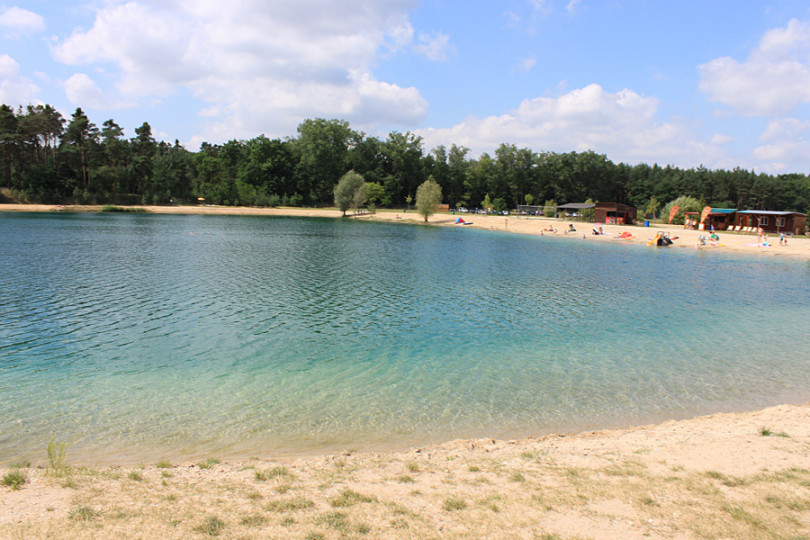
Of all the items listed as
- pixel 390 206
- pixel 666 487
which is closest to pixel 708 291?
pixel 666 487

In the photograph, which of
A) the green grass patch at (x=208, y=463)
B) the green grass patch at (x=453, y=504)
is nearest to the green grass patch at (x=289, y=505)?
the green grass patch at (x=453, y=504)

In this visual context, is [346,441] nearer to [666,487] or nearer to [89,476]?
[89,476]

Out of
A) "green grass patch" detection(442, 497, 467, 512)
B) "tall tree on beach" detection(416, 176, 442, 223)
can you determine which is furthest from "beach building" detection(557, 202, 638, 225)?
"green grass patch" detection(442, 497, 467, 512)

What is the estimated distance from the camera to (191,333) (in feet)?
58.5

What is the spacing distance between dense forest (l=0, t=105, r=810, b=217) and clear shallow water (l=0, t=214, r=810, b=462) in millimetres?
83020

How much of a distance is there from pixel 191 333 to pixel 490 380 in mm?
11710

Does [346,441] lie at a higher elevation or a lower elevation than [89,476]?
lower

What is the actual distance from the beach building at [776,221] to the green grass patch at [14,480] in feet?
311

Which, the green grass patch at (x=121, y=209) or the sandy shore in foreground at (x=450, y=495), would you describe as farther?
the green grass patch at (x=121, y=209)

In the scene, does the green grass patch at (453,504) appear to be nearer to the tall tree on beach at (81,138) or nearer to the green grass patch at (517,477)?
the green grass patch at (517,477)

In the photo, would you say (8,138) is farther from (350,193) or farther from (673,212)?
(673,212)

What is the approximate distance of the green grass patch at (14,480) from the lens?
6568 millimetres

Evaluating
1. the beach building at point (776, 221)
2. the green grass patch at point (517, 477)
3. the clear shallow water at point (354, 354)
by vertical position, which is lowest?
the clear shallow water at point (354, 354)

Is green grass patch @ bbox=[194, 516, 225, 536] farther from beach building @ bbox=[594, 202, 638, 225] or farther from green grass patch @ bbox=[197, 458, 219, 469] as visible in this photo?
beach building @ bbox=[594, 202, 638, 225]
